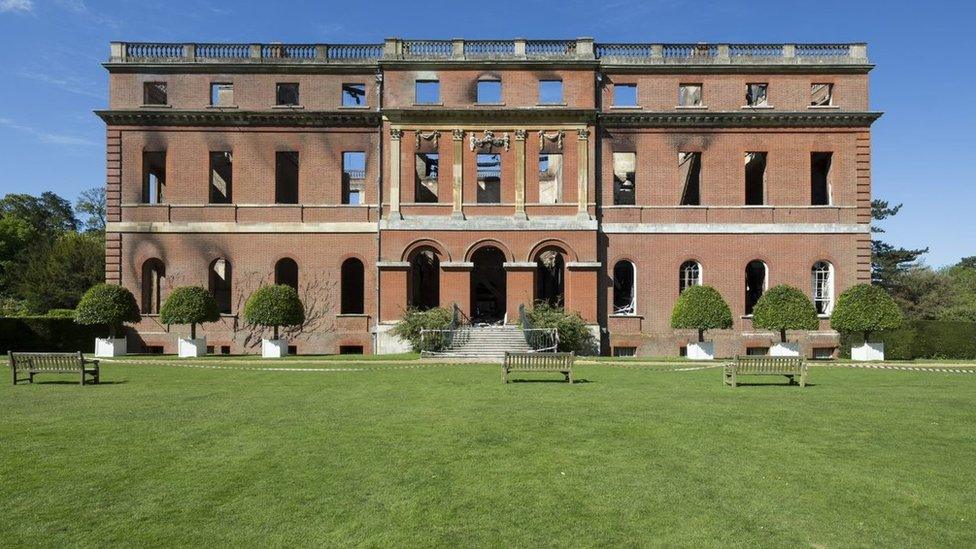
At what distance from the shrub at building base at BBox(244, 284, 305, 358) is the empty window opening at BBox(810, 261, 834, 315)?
21.5 m

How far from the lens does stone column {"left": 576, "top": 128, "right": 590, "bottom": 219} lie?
26812 mm

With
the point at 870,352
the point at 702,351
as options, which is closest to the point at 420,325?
the point at 702,351

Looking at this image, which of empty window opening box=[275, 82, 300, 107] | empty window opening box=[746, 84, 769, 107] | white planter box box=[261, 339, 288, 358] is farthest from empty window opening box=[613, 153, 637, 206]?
white planter box box=[261, 339, 288, 358]

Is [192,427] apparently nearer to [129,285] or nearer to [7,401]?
[7,401]

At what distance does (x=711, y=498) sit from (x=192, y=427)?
23.9ft

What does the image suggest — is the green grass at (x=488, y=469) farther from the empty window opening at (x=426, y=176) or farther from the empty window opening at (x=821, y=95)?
the empty window opening at (x=426, y=176)

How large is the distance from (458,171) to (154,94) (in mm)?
13917

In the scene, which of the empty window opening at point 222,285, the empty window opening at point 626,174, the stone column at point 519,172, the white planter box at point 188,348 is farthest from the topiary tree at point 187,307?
the empty window opening at point 626,174

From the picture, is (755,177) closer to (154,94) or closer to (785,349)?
(785,349)

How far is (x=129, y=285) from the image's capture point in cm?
2709

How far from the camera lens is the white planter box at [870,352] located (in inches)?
929

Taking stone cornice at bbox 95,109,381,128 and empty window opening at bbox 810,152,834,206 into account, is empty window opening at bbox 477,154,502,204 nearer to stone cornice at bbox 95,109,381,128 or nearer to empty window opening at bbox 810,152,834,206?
stone cornice at bbox 95,109,381,128

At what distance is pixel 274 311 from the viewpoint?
78.0ft

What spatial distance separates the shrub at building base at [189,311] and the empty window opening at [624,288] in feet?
53.8
